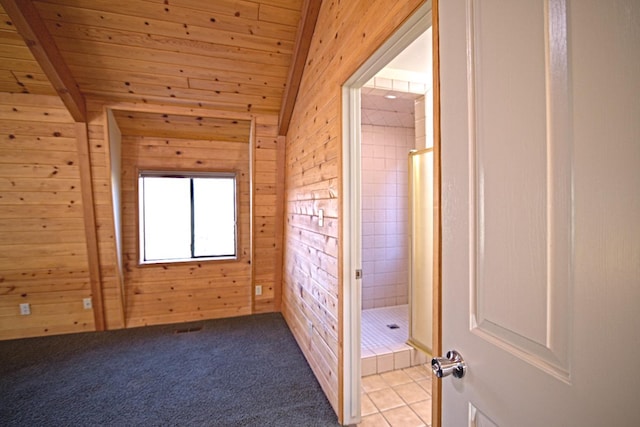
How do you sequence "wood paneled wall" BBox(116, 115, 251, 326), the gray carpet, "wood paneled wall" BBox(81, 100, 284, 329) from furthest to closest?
"wood paneled wall" BBox(116, 115, 251, 326) → "wood paneled wall" BBox(81, 100, 284, 329) → the gray carpet

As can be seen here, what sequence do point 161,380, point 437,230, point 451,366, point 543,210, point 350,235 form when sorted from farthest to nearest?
point 161,380, point 350,235, point 437,230, point 451,366, point 543,210

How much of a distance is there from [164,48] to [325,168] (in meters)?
1.65

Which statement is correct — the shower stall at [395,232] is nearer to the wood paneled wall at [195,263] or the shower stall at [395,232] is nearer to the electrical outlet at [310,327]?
the electrical outlet at [310,327]

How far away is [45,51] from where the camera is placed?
80.8 inches

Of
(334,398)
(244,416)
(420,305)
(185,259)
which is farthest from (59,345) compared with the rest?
(420,305)

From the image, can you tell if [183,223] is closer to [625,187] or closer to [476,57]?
[476,57]

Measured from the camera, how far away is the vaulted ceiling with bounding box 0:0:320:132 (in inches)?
81.6

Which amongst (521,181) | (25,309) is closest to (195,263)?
(25,309)

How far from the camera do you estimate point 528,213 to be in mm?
564

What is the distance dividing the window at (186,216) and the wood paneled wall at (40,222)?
647 millimetres

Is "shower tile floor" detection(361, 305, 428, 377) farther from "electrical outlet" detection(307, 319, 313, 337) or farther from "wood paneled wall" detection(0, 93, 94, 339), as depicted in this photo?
"wood paneled wall" detection(0, 93, 94, 339)

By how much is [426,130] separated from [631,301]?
2.46 meters

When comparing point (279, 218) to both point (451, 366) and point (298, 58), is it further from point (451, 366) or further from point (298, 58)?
point (451, 366)

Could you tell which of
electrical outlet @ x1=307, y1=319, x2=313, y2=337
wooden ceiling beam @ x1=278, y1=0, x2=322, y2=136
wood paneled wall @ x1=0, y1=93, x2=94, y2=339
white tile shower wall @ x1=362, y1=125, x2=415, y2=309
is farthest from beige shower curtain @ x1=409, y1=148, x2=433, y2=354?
wood paneled wall @ x1=0, y1=93, x2=94, y2=339
